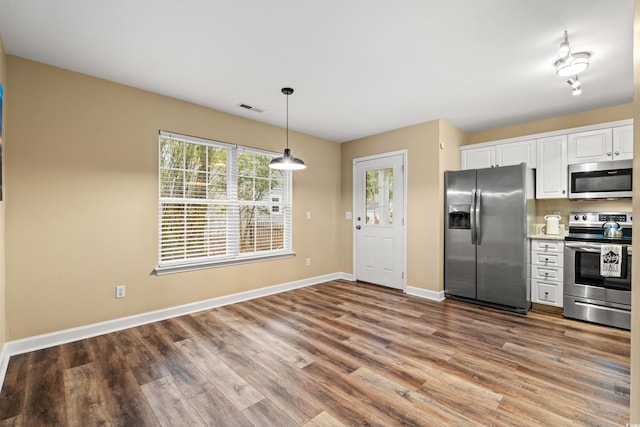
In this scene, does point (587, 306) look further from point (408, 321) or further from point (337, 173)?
point (337, 173)

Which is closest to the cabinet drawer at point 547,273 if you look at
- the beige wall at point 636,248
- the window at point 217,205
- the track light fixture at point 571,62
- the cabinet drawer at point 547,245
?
the cabinet drawer at point 547,245

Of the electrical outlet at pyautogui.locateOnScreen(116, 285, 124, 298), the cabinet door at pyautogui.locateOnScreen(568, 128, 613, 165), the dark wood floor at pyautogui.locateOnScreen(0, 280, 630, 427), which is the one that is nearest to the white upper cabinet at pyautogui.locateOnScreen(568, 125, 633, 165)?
the cabinet door at pyautogui.locateOnScreen(568, 128, 613, 165)

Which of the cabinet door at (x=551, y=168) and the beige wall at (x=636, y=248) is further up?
the cabinet door at (x=551, y=168)

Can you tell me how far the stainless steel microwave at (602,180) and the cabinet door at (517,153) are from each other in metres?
0.46

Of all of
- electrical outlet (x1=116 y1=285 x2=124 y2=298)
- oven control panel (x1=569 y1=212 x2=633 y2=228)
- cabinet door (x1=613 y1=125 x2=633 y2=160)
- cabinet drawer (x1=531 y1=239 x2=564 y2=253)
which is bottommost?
electrical outlet (x1=116 y1=285 x2=124 y2=298)

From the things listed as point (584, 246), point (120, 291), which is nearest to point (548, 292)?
point (584, 246)

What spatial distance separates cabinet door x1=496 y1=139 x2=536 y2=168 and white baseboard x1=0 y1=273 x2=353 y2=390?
3793mm

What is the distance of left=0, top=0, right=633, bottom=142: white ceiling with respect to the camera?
2018mm

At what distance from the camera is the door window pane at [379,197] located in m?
4.86

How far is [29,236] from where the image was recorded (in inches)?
104

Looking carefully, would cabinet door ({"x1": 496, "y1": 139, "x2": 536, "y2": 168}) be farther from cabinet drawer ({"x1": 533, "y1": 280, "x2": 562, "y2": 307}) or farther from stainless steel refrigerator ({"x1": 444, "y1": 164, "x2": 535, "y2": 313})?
cabinet drawer ({"x1": 533, "y1": 280, "x2": 562, "y2": 307})

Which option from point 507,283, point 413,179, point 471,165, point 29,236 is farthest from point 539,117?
point 29,236

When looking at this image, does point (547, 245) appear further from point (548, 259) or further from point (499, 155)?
point (499, 155)

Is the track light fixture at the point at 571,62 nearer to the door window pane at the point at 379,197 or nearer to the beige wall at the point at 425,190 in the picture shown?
the beige wall at the point at 425,190
